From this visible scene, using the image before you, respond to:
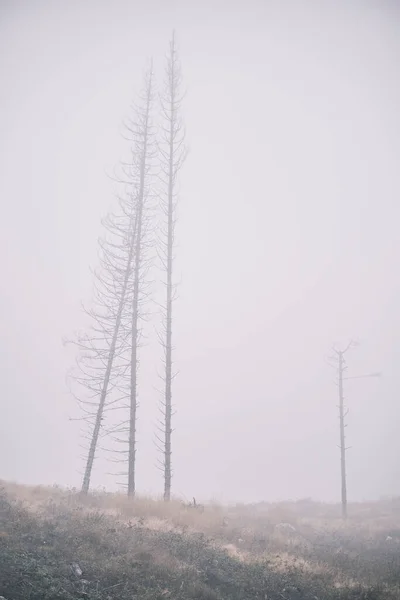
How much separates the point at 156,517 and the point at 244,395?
4176 inches

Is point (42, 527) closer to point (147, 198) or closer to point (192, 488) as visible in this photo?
point (147, 198)

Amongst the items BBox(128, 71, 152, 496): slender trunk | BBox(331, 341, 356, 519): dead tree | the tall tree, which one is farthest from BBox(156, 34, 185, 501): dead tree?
BBox(331, 341, 356, 519): dead tree

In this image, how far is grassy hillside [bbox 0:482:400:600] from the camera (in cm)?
648

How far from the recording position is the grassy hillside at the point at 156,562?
648 cm

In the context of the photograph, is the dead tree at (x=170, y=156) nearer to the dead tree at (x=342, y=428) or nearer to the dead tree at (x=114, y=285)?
the dead tree at (x=114, y=285)

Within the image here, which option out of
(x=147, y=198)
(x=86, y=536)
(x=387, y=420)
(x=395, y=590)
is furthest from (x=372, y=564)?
(x=387, y=420)

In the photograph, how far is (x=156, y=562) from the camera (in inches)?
305

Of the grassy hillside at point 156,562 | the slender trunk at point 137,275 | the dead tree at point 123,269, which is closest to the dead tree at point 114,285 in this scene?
the dead tree at point 123,269

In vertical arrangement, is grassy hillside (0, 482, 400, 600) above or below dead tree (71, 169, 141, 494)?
below

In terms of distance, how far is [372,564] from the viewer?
1083cm

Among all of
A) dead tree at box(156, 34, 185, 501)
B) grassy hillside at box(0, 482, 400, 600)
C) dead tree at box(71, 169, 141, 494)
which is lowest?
grassy hillside at box(0, 482, 400, 600)

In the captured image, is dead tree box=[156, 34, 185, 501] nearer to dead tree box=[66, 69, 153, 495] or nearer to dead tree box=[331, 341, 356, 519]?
dead tree box=[66, 69, 153, 495]

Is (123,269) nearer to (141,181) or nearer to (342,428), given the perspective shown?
(141,181)

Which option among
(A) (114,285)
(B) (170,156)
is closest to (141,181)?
(B) (170,156)
